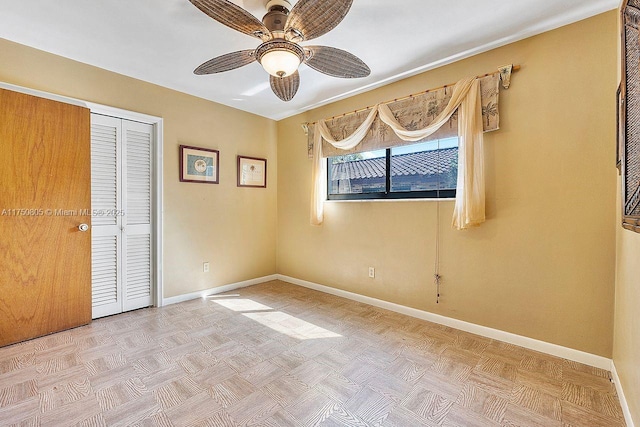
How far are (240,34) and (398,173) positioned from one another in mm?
1945

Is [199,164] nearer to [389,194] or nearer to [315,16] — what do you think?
[389,194]

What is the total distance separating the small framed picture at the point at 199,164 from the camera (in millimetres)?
3398

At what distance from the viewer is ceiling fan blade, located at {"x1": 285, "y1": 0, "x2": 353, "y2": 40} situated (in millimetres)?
1502

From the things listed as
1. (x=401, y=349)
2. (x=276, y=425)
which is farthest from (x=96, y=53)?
(x=401, y=349)

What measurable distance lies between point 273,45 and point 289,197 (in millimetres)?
2586

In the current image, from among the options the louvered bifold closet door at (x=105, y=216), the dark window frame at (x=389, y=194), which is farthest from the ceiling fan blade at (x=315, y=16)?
the louvered bifold closet door at (x=105, y=216)

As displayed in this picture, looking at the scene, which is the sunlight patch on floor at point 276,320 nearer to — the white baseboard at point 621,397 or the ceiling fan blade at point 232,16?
the white baseboard at point 621,397

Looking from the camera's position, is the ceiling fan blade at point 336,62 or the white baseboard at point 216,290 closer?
the ceiling fan blade at point 336,62

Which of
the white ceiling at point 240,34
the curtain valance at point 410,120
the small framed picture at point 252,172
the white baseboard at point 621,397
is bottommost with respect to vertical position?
the white baseboard at point 621,397

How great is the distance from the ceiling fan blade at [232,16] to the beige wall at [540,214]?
1.77 meters

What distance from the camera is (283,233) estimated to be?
4387 millimetres

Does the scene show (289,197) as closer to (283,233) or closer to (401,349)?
(283,233)

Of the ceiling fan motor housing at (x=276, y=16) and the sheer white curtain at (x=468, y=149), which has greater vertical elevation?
the ceiling fan motor housing at (x=276, y=16)

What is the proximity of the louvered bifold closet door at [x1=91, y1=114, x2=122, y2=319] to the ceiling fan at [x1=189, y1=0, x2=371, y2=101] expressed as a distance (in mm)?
1455
